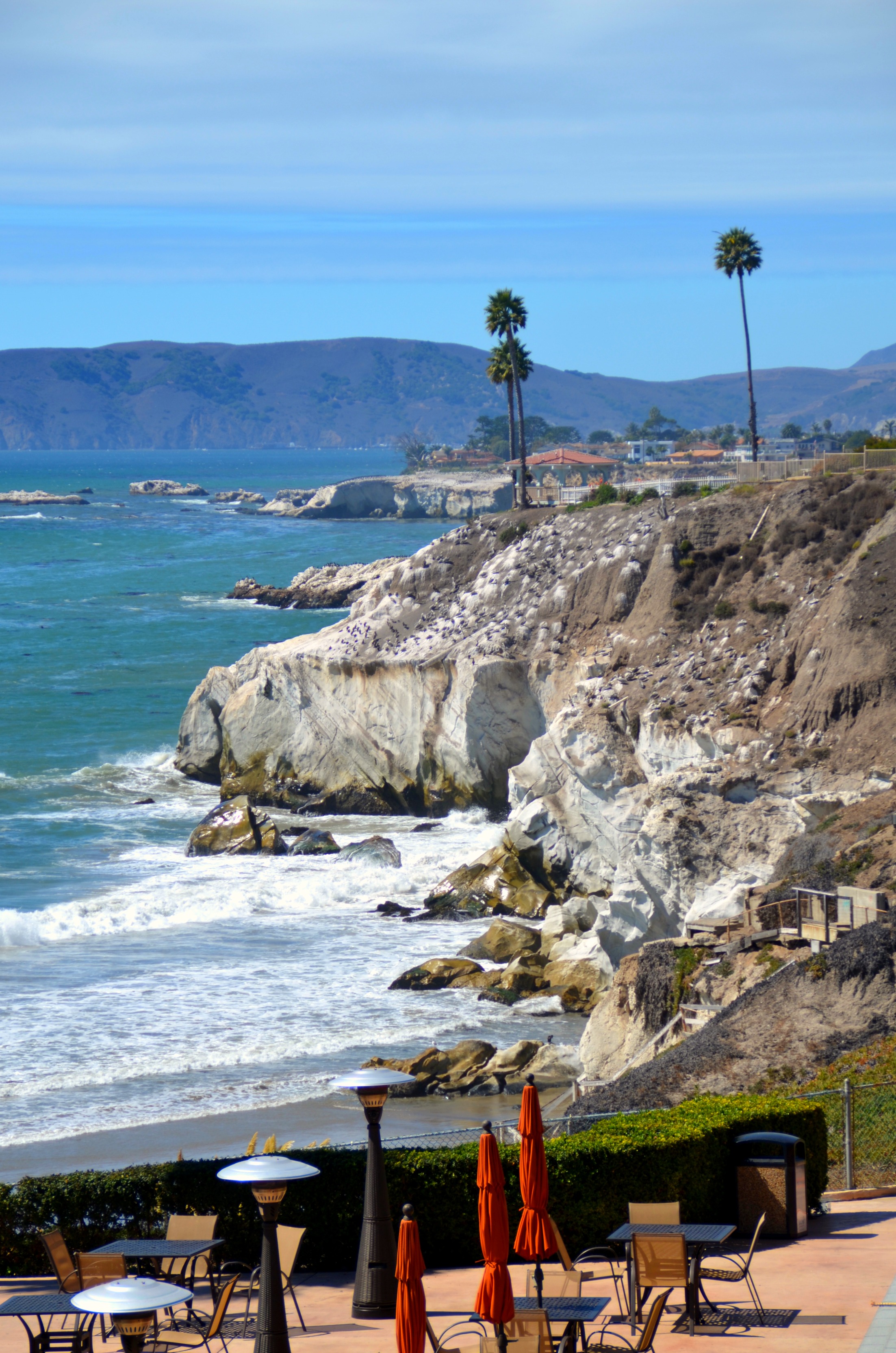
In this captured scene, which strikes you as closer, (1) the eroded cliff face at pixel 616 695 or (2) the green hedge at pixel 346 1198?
(2) the green hedge at pixel 346 1198

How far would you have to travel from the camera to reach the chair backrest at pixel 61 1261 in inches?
481

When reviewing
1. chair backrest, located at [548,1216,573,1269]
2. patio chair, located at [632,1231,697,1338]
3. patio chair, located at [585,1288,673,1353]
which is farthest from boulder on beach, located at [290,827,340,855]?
patio chair, located at [632,1231,697,1338]

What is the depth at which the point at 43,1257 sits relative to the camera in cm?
1362

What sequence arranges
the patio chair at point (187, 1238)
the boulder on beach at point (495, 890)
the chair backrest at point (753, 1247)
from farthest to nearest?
1. the boulder on beach at point (495, 890)
2. the patio chair at point (187, 1238)
3. the chair backrest at point (753, 1247)

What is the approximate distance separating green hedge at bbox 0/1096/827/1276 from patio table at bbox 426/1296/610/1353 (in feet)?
8.25

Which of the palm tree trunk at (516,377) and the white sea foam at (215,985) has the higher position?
the palm tree trunk at (516,377)

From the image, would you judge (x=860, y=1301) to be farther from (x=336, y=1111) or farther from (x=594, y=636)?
(x=594, y=636)

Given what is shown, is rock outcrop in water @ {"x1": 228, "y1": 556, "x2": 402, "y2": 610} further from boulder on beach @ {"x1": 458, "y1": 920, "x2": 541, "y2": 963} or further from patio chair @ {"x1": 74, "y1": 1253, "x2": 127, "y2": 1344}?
patio chair @ {"x1": 74, "y1": 1253, "x2": 127, "y2": 1344}

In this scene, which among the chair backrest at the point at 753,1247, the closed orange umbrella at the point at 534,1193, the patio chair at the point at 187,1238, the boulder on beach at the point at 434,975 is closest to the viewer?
the closed orange umbrella at the point at 534,1193

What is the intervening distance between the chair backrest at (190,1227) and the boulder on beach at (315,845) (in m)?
29.4

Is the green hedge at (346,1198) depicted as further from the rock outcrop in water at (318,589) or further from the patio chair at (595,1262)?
the rock outcrop in water at (318,589)

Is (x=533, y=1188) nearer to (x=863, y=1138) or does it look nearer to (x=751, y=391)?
(x=863, y=1138)

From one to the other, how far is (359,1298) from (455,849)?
29651 millimetres

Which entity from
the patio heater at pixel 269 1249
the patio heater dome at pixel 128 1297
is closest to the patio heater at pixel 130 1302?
the patio heater dome at pixel 128 1297
